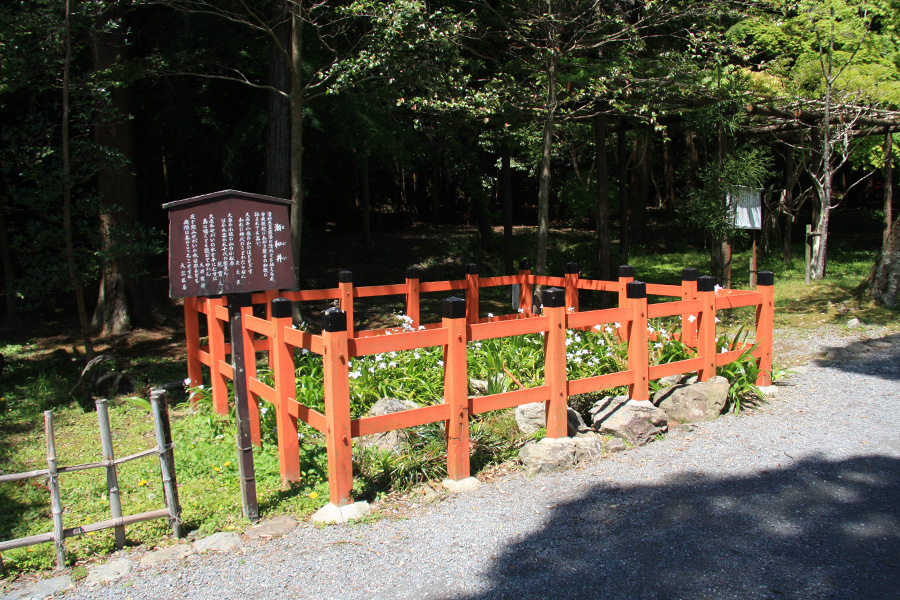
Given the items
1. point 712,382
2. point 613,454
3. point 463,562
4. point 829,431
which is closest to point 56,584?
point 463,562

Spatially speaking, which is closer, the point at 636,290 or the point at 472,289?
the point at 636,290

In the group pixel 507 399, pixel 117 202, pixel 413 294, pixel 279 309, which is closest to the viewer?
pixel 279 309

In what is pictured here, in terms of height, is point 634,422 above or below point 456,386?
below

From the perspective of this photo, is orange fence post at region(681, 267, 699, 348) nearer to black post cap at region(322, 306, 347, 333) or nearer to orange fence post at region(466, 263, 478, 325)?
orange fence post at region(466, 263, 478, 325)

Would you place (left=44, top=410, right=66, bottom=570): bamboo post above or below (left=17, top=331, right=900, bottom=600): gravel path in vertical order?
above

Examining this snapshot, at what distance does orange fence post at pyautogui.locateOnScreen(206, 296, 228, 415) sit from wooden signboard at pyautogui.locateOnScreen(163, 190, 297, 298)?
100.0 inches

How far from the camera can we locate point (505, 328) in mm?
5250

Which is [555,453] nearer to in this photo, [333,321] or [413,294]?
[333,321]

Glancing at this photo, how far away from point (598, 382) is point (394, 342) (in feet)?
6.83

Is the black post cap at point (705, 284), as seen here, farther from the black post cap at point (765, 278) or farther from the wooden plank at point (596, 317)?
the wooden plank at point (596, 317)

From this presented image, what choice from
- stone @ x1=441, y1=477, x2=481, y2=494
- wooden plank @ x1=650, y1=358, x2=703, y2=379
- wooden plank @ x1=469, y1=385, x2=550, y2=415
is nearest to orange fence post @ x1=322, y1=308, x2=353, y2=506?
stone @ x1=441, y1=477, x2=481, y2=494

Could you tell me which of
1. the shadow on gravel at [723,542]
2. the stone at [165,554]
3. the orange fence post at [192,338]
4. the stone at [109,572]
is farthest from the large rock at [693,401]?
the orange fence post at [192,338]

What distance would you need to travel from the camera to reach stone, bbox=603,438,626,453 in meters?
5.57

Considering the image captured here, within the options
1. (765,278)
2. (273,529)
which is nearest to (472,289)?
(765,278)
